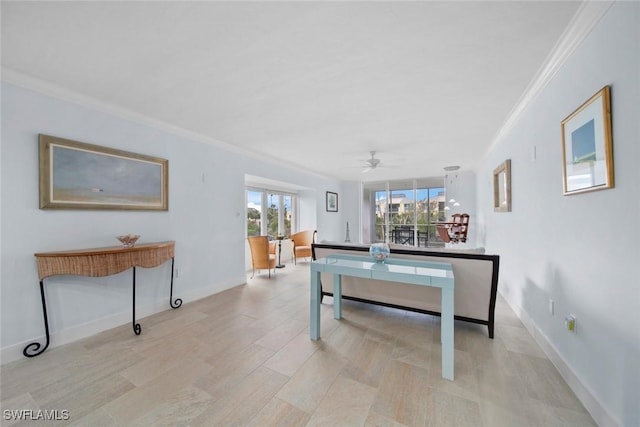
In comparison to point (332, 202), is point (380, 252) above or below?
below

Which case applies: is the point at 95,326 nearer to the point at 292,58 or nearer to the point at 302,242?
the point at 292,58

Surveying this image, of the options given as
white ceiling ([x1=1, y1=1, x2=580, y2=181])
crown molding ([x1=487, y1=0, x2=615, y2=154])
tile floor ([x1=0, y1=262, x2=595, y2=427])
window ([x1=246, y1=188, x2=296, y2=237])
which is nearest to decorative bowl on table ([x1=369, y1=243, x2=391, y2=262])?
tile floor ([x1=0, y1=262, x2=595, y2=427])

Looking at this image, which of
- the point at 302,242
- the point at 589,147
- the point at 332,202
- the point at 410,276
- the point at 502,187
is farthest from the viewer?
the point at 332,202

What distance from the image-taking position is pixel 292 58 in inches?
69.0

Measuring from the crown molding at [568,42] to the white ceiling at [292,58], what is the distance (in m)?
0.05

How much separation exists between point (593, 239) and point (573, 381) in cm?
99

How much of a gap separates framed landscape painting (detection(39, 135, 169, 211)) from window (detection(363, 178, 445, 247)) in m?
6.37

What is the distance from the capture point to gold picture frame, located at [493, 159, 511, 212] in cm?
288

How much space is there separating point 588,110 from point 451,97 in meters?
1.13

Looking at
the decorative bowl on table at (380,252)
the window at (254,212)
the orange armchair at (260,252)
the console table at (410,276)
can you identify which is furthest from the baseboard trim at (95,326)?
the decorative bowl on table at (380,252)

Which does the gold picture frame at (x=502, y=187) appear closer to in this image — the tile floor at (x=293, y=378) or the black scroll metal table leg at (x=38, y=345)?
the tile floor at (x=293, y=378)

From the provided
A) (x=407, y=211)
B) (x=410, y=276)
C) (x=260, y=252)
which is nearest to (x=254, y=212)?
(x=260, y=252)

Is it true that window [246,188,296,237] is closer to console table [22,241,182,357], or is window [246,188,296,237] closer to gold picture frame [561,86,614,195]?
console table [22,241,182,357]

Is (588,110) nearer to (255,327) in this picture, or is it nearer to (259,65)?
(259,65)
